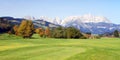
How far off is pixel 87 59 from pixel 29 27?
98845 millimetres

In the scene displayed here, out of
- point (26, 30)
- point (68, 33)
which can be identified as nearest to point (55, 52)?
point (26, 30)

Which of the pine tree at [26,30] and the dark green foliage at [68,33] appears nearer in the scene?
the pine tree at [26,30]

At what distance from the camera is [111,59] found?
92.9 ft

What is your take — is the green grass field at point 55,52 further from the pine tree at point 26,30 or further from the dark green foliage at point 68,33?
the dark green foliage at point 68,33

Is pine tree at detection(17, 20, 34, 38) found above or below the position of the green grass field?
above

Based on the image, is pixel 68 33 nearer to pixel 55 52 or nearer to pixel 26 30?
pixel 26 30

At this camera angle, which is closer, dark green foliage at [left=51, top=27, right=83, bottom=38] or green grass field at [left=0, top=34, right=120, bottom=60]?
green grass field at [left=0, top=34, right=120, bottom=60]

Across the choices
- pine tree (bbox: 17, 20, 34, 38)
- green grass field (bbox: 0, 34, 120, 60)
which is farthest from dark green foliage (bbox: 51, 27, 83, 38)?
green grass field (bbox: 0, 34, 120, 60)

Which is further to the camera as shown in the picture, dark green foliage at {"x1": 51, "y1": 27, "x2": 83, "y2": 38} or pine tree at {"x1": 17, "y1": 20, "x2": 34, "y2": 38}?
dark green foliage at {"x1": 51, "y1": 27, "x2": 83, "y2": 38}

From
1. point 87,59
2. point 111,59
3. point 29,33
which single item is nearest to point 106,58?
point 111,59

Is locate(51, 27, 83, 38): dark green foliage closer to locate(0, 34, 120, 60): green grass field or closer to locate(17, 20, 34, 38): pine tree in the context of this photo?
locate(17, 20, 34, 38): pine tree

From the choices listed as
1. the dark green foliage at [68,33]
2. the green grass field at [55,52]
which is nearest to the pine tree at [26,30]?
the dark green foliage at [68,33]

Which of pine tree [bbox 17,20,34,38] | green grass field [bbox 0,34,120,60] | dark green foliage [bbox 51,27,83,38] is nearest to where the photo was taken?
green grass field [bbox 0,34,120,60]

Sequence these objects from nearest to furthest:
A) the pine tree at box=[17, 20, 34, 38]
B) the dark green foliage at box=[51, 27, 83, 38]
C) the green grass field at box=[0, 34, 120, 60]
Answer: the green grass field at box=[0, 34, 120, 60], the pine tree at box=[17, 20, 34, 38], the dark green foliage at box=[51, 27, 83, 38]
